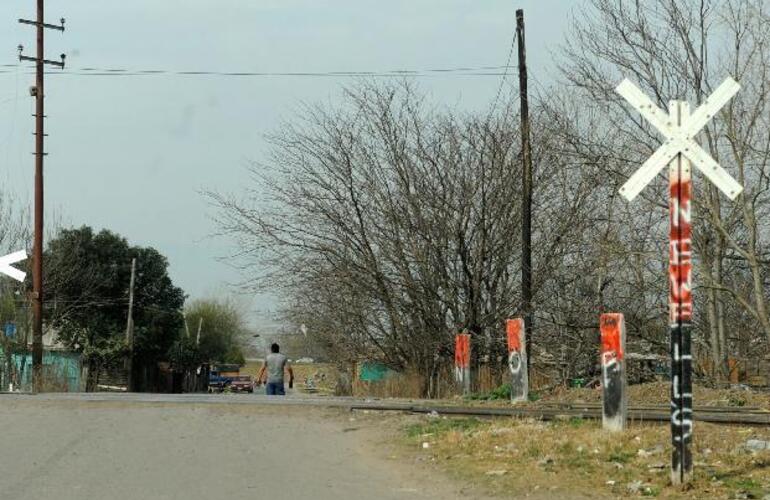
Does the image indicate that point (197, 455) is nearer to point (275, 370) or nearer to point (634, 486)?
point (634, 486)

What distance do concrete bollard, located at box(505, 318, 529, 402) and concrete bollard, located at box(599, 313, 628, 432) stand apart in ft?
15.4

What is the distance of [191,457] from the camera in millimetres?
10719

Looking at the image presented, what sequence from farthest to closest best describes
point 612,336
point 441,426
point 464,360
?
point 464,360 → point 441,426 → point 612,336

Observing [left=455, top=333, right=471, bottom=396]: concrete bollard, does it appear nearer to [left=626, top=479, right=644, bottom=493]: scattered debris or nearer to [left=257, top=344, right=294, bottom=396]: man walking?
[left=257, top=344, right=294, bottom=396]: man walking

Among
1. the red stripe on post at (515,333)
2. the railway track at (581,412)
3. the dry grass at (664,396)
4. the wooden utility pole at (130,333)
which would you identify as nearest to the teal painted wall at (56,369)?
the wooden utility pole at (130,333)

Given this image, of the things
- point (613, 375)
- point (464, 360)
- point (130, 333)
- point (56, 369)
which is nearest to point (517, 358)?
point (464, 360)

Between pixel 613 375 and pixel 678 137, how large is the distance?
3.64 m

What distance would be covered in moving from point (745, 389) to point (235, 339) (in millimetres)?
92347

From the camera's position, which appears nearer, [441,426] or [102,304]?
[441,426]

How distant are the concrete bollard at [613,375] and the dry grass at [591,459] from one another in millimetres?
216

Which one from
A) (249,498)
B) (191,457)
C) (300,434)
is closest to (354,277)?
(300,434)

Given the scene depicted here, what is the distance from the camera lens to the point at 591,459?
9.61 metres

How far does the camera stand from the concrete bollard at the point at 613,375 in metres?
10.8

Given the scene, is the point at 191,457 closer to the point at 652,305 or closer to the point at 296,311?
the point at 652,305
